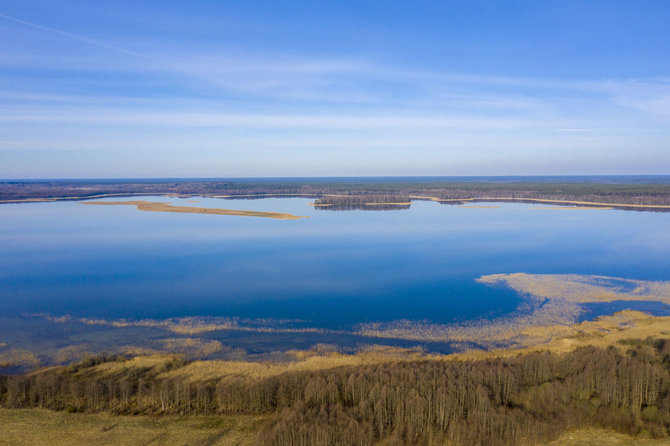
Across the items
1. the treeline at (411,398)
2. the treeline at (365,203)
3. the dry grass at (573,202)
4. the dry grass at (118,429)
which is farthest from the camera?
the treeline at (365,203)

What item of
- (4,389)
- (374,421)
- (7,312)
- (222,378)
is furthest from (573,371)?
(7,312)

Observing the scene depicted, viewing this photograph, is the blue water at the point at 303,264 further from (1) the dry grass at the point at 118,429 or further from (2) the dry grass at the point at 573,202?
(2) the dry grass at the point at 573,202

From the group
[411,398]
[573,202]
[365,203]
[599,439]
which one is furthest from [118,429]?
[573,202]

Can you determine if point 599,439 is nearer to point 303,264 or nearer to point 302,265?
point 302,265

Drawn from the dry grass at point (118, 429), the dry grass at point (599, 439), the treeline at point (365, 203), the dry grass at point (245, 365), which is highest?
the treeline at point (365, 203)

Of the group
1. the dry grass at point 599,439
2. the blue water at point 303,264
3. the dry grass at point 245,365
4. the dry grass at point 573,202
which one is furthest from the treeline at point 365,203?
the dry grass at point 599,439
